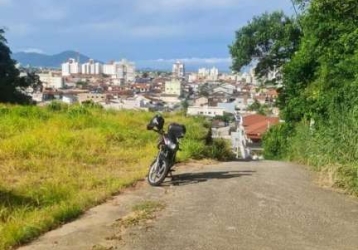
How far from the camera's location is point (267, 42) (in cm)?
3061

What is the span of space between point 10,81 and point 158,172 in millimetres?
26971

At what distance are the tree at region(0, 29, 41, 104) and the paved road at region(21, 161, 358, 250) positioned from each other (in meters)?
25.5

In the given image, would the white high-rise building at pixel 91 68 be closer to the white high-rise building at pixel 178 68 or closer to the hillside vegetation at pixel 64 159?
the white high-rise building at pixel 178 68

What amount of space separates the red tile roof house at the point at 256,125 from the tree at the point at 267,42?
6.50m

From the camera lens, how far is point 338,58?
16188mm

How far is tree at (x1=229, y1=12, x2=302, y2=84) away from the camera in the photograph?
1163 inches

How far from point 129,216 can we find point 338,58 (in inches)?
462

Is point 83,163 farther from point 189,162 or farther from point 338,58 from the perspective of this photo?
point 338,58

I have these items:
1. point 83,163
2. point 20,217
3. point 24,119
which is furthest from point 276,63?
point 20,217

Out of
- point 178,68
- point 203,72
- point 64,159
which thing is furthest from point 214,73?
point 64,159

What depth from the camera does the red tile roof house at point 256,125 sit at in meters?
39.3

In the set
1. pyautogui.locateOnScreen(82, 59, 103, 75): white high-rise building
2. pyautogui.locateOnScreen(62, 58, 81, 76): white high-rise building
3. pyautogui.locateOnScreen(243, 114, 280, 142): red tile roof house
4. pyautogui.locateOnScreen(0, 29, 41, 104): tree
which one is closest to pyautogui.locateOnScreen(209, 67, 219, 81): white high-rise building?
pyautogui.locateOnScreen(82, 59, 103, 75): white high-rise building

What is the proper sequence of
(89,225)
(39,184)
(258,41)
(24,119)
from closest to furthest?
(89,225) < (39,184) < (24,119) < (258,41)

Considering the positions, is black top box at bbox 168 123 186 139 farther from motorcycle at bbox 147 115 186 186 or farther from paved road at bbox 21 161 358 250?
paved road at bbox 21 161 358 250
